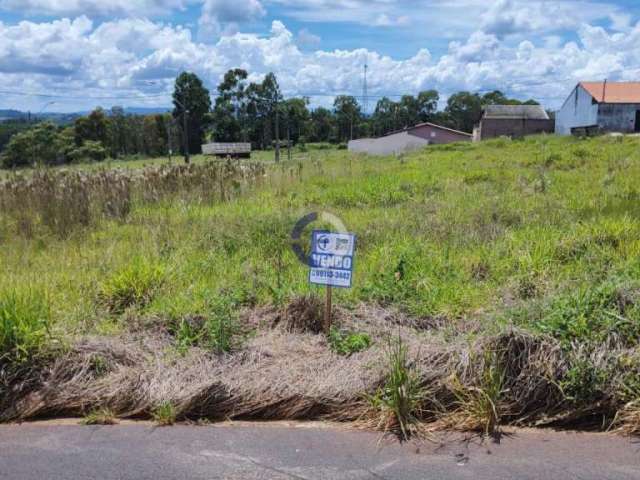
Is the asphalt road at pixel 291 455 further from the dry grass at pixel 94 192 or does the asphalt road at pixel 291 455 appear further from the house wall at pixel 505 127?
the house wall at pixel 505 127

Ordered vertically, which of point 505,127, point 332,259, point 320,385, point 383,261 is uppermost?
point 505,127

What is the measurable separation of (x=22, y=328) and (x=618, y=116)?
173 ft

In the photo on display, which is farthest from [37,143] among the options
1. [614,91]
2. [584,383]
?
[614,91]

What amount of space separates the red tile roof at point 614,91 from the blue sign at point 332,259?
5078cm

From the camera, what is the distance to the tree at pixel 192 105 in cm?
6750

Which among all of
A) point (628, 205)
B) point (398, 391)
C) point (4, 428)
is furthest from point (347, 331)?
point (628, 205)

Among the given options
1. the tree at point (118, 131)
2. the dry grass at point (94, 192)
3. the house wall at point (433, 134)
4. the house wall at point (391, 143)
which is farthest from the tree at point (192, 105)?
the dry grass at point (94, 192)

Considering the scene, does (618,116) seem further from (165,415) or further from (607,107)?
(165,415)

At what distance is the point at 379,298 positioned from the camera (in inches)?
175

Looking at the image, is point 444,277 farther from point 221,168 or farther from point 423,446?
point 221,168

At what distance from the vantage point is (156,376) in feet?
11.1

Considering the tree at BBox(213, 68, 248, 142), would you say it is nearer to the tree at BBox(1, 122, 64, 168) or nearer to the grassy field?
the tree at BBox(1, 122, 64, 168)

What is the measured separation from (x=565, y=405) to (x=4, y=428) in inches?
123

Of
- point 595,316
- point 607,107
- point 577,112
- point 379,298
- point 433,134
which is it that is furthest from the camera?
point 433,134
